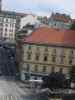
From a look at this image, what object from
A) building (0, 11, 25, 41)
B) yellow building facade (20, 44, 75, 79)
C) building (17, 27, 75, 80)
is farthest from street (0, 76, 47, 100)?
building (0, 11, 25, 41)

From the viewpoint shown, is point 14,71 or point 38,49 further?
point 14,71

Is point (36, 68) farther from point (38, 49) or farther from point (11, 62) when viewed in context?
point (11, 62)

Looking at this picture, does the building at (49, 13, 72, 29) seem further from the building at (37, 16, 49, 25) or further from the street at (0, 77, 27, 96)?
the street at (0, 77, 27, 96)

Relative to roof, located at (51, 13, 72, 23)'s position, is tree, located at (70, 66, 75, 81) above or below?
below

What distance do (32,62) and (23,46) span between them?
3.07 metres

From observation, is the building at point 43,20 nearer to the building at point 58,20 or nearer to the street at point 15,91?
the building at point 58,20

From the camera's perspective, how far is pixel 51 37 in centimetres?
6800

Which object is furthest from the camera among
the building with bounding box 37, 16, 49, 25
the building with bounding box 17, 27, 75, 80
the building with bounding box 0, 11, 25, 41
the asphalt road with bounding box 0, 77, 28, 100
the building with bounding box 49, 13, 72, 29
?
the building with bounding box 0, 11, 25, 41

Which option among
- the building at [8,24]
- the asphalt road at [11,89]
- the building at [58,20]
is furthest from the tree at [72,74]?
the building at [8,24]

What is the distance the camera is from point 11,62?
81812mm

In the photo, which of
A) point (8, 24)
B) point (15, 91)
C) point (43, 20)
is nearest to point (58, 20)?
point (43, 20)

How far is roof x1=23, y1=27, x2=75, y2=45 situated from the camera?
66.6 metres

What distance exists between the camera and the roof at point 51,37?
6656cm

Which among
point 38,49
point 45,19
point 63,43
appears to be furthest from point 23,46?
point 45,19
